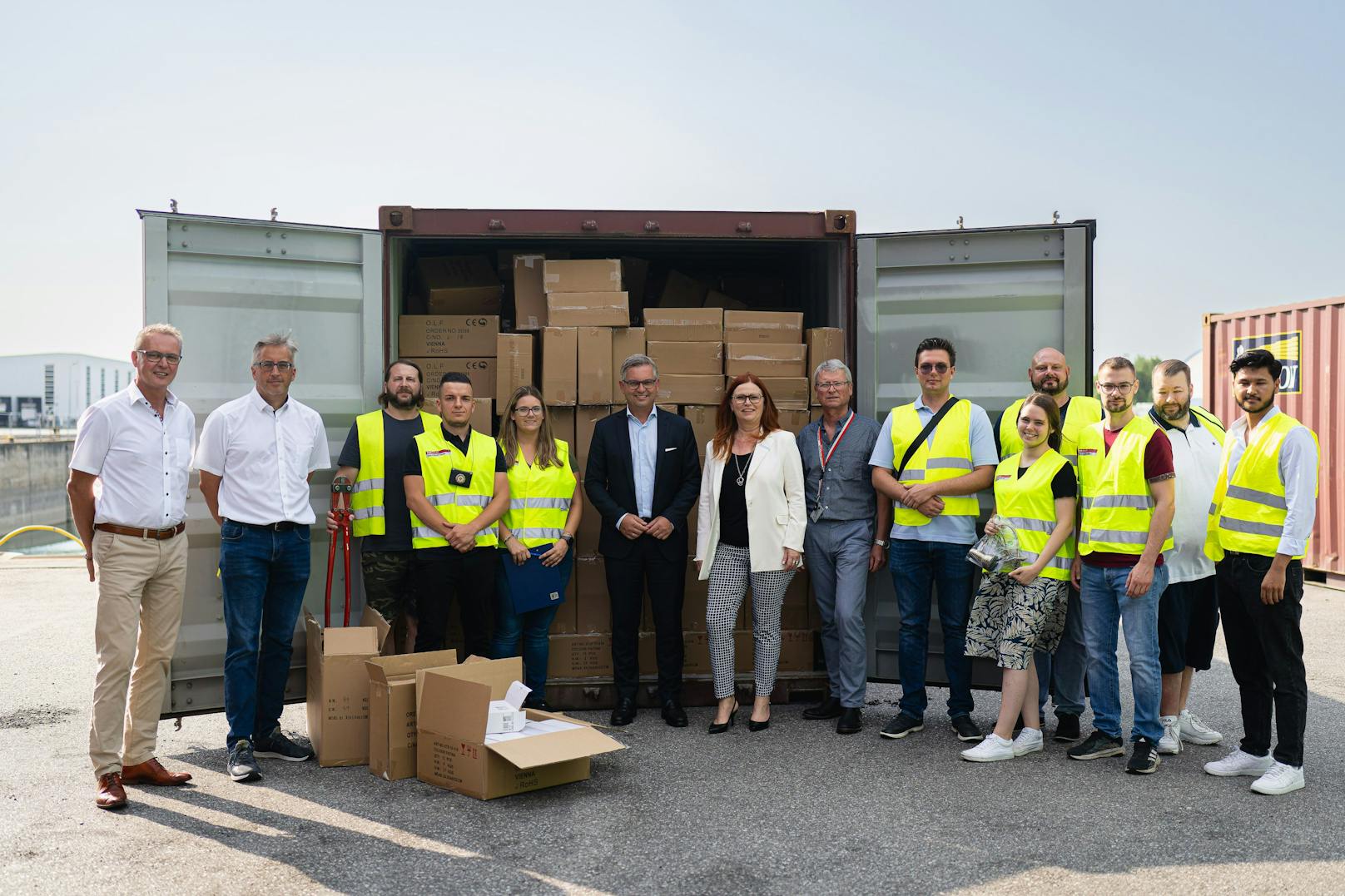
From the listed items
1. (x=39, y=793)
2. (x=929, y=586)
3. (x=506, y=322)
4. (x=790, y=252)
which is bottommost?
(x=39, y=793)

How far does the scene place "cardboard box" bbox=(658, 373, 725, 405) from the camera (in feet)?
18.5

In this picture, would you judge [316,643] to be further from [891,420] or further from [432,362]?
[891,420]

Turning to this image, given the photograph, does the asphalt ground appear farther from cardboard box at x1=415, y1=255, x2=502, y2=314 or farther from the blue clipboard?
cardboard box at x1=415, y1=255, x2=502, y2=314

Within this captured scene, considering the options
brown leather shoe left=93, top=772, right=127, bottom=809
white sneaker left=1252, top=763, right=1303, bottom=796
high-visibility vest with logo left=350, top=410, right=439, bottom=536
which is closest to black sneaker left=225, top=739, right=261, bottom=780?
brown leather shoe left=93, top=772, right=127, bottom=809

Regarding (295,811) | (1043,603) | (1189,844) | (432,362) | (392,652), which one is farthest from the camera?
(432,362)

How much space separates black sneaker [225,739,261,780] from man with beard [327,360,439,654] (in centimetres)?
86

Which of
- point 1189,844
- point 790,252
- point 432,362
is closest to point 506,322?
point 432,362

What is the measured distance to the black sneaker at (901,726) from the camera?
494 cm

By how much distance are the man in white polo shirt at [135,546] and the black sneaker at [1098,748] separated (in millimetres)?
3864

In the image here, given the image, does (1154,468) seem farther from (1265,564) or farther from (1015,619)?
(1015,619)

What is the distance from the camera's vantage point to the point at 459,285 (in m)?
6.28

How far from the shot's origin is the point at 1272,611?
161 inches

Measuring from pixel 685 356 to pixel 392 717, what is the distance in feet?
8.20

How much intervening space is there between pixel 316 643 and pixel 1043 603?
3281 millimetres
